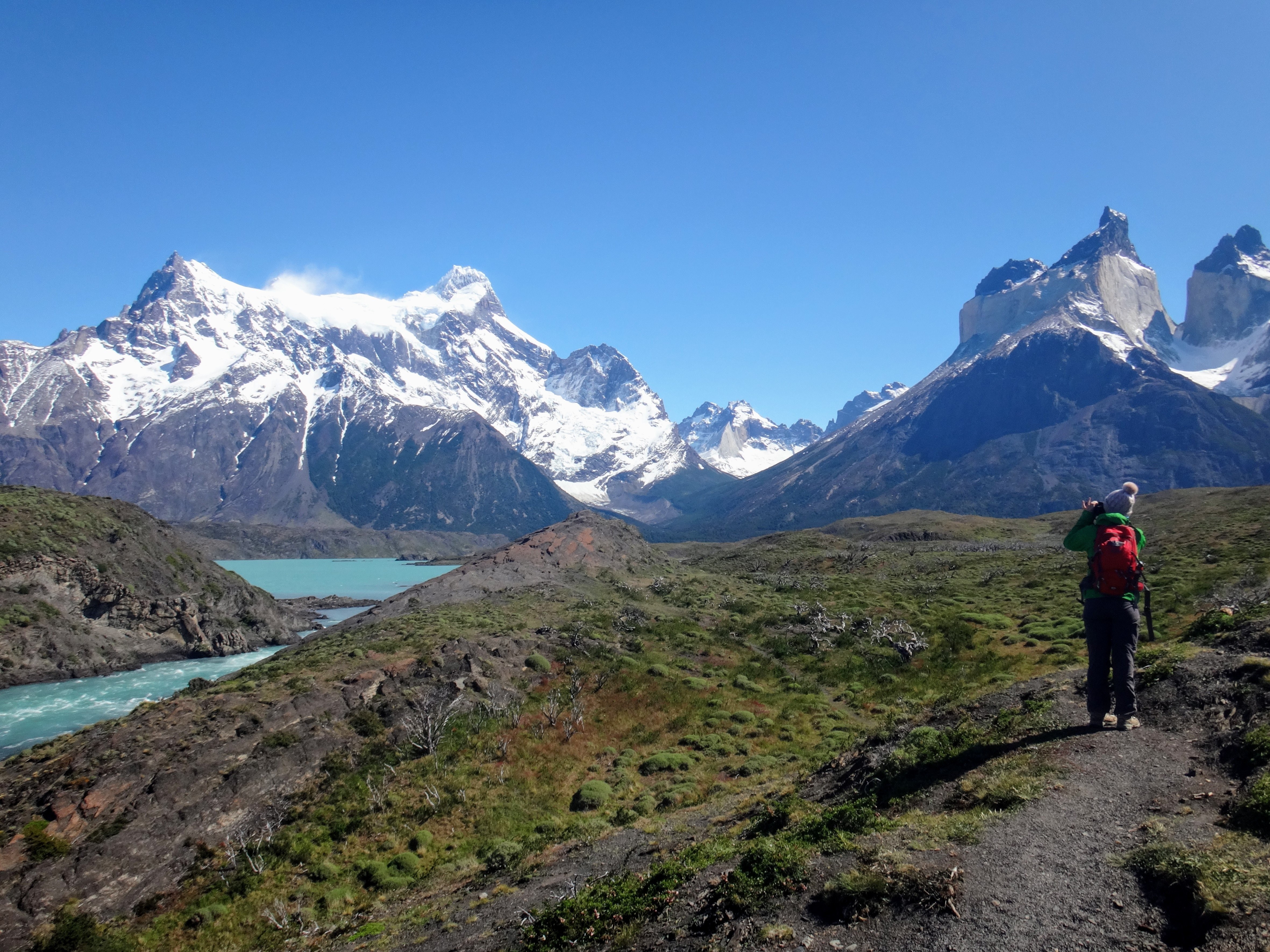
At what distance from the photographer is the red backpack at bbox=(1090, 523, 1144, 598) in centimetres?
1170

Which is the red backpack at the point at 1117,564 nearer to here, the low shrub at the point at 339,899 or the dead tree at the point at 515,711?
the low shrub at the point at 339,899

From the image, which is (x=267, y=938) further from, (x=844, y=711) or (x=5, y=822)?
(x=844, y=711)

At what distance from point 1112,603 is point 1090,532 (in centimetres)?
141

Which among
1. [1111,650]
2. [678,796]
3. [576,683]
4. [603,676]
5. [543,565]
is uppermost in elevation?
[1111,650]

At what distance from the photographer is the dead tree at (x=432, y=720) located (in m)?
28.6

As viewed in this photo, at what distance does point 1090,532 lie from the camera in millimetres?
12578

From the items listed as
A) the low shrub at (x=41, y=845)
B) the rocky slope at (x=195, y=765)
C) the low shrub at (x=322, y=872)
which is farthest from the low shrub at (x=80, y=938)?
the low shrub at (x=322, y=872)

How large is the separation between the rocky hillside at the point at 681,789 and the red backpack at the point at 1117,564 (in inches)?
102

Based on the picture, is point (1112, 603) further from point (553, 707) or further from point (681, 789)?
point (553, 707)

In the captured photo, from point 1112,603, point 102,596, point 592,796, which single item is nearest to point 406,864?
point 592,796

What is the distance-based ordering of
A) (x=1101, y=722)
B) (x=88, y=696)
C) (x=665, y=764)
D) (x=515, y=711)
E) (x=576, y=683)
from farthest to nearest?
(x=88, y=696) < (x=576, y=683) < (x=515, y=711) < (x=665, y=764) < (x=1101, y=722)

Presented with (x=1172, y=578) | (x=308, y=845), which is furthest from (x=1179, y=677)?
(x=1172, y=578)

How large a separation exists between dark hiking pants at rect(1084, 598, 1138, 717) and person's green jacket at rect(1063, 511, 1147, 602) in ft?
0.63

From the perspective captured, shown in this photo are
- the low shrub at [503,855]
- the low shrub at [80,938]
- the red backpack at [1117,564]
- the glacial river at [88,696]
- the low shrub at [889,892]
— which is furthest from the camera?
the glacial river at [88,696]
